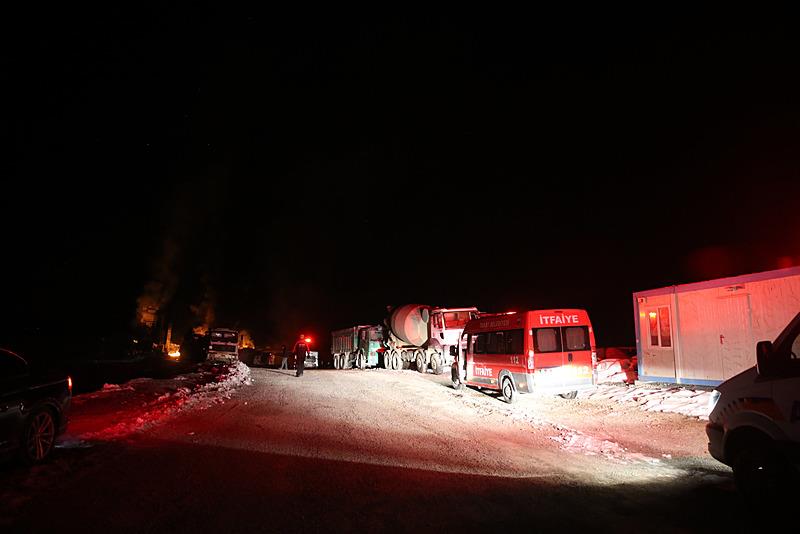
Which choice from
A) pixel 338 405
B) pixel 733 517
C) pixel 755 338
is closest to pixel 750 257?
pixel 755 338

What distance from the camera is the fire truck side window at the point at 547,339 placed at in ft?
41.9

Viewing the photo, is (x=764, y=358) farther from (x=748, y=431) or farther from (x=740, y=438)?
(x=740, y=438)

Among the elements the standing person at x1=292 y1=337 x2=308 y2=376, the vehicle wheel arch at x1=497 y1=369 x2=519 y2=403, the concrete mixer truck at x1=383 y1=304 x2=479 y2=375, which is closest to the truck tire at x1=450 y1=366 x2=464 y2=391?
the vehicle wheel arch at x1=497 y1=369 x2=519 y2=403

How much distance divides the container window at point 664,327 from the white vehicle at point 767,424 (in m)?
10.5

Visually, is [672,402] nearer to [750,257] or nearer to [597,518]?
[597,518]

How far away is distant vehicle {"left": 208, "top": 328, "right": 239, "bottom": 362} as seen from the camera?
37406 millimetres

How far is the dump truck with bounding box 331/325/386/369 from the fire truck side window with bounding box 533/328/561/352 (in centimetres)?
1802

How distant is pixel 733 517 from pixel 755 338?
960 cm

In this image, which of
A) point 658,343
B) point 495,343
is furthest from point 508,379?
point 658,343

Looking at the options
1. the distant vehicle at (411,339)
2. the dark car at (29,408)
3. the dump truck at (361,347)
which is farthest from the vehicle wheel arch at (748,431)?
the dump truck at (361,347)

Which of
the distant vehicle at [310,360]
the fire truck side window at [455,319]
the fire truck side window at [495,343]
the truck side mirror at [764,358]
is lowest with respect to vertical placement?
the distant vehicle at [310,360]

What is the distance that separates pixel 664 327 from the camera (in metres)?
15.3

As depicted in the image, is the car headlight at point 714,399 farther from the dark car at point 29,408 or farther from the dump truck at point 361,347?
the dump truck at point 361,347

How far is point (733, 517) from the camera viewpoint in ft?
16.1
